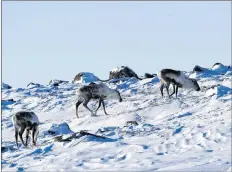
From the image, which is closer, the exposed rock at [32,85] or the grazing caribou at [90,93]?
the grazing caribou at [90,93]

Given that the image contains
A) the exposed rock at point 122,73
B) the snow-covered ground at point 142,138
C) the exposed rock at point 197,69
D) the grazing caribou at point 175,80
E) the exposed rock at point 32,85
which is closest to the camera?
the snow-covered ground at point 142,138

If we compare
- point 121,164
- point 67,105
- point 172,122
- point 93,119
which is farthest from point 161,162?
point 67,105

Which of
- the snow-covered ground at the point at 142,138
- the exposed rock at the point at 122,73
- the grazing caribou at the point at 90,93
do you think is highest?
the exposed rock at the point at 122,73

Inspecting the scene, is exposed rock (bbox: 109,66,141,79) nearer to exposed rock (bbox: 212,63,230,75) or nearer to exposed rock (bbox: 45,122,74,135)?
exposed rock (bbox: 212,63,230,75)

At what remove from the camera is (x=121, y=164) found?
39.2 ft

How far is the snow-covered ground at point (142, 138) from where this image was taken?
11930 mm

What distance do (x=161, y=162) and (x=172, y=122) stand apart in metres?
5.65

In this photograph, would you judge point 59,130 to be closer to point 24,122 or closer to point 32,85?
point 24,122

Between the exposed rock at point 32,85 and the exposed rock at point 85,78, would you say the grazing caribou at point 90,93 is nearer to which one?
the exposed rock at point 85,78

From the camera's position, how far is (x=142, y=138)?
14922mm

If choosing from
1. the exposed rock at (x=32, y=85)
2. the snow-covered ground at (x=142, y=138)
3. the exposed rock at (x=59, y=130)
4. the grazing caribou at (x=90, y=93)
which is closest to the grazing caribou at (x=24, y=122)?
the snow-covered ground at (x=142, y=138)

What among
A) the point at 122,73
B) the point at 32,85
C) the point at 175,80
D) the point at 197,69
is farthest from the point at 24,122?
the point at 32,85

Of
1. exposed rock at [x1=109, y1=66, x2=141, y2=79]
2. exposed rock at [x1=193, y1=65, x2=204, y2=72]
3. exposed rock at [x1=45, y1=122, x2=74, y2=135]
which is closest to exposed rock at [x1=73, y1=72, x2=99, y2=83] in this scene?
exposed rock at [x1=109, y1=66, x2=141, y2=79]

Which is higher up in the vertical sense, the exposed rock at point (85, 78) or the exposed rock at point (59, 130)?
the exposed rock at point (85, 78)
